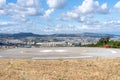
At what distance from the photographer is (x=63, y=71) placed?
42.7 feet

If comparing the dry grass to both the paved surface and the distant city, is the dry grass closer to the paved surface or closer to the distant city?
the paved surface

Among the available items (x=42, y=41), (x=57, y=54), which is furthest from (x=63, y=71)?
(x=42, y=41)

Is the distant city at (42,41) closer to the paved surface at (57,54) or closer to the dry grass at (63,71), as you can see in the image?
the paved surface at (57,54)

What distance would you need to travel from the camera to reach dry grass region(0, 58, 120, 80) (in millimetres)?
11570

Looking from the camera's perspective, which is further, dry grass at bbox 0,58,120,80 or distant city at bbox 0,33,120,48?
distant city at bbox 0,33,120,48

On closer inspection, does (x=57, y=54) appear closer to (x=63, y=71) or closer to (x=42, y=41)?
(x=63, y=71)

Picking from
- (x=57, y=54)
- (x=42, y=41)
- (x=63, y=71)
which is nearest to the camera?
(x=63, y=71)

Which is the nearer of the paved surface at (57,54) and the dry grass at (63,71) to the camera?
the dry grass at (63,71)

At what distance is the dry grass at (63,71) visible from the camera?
11.6 metres

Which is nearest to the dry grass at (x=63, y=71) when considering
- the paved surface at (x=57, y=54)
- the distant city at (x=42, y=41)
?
the paved surface at (x=57, y=54)

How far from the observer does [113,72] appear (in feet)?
41.6

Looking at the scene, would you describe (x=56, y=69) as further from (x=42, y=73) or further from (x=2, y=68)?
(x=2, y=68)

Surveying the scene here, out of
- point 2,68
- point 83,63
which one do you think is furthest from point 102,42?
point 2,68

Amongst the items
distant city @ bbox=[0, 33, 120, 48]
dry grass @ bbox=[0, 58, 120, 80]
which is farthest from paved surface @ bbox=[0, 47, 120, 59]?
distant city @ bbox=[0, 33, 120, 48]
